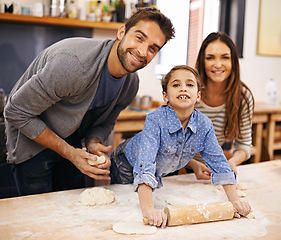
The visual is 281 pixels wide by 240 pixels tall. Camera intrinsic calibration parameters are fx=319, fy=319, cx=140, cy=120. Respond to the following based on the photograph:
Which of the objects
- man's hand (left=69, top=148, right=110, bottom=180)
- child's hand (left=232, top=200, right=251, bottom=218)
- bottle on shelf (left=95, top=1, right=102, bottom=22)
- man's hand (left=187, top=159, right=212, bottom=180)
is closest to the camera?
child's hand (left=232, top=200, right=251, bottom=218)

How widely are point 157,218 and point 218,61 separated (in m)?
0.91

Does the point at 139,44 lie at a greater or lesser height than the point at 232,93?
greater

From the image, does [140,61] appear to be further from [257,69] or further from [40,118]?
[257,69]

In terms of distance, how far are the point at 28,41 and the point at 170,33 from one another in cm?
A: 172

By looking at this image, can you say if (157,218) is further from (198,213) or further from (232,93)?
(232,93)

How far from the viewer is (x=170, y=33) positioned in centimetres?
135

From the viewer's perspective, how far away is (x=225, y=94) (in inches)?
65.7

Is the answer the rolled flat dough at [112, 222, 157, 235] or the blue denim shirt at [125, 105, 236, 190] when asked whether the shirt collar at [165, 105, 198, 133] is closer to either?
the blue denim shirt at [125, 105, 236, 190]

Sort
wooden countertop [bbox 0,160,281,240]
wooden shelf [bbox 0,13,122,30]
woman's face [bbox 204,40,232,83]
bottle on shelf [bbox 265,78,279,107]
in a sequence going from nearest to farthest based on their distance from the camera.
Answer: wooden countertop [bbox 0,160,281,240]
woman's face [bbox 204,40,232,83]
wooden shelf [bbox 0,13,122,30]
bottle on shelf [bbox 265,78,279,107]

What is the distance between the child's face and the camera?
1.15 m

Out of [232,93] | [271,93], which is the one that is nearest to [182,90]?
[232,93]

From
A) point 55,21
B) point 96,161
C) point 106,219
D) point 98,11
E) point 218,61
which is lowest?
point 106,219

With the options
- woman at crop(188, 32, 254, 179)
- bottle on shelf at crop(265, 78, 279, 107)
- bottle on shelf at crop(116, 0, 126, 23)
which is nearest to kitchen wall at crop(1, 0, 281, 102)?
bottle on shelf at crop(265, 78, 279, 107)

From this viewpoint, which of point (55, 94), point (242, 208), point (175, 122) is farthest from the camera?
point (55, 94)
